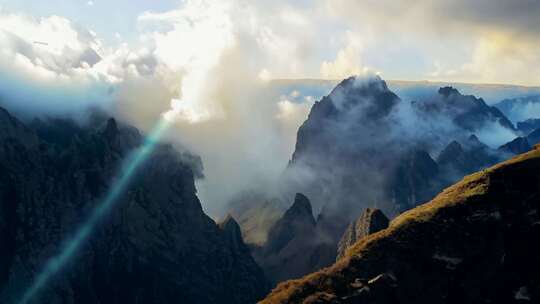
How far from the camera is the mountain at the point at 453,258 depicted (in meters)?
163

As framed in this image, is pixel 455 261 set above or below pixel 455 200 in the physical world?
below

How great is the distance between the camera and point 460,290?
165 m

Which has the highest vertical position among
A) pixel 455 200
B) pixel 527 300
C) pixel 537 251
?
pixel 455 200

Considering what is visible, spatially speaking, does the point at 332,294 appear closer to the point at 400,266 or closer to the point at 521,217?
the point at 400,266

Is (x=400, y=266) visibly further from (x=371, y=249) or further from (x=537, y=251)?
(x=537, y=251)

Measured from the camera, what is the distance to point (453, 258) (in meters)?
168

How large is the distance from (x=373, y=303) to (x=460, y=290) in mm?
20558

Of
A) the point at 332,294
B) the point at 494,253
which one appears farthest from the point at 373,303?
the point at 494,253

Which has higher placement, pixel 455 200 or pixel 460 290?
pixel 455 200

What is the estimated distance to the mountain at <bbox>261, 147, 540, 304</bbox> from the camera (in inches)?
6412

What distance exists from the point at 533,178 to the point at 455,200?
61.0ft

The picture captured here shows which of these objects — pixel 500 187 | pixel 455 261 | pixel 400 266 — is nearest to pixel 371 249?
pixel 400 266

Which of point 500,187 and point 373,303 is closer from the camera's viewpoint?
point 373,303

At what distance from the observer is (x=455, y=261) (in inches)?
6594
